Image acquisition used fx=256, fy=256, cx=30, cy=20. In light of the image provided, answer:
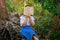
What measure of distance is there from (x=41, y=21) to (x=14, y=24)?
1.10 meters

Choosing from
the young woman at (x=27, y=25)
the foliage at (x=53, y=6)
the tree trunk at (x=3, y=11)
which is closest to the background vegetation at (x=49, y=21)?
the foliage at (x=53, y=6)

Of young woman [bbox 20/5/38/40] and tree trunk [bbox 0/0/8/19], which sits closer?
young woman [bbox 20/5/38/40]

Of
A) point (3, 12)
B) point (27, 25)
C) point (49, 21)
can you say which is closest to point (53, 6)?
point (49, 21)

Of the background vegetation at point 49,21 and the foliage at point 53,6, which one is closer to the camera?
the background vegetation at point 49,21

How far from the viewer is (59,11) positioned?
741 centimetres

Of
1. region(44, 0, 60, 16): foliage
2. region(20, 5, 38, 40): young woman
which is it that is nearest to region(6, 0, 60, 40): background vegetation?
region(44, 0, 60, 16): foliage

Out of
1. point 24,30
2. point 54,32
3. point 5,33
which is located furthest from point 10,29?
point 24,30

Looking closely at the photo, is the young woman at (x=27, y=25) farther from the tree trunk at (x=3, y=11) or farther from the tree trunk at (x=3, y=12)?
the tree trunk at (x=3, y=11)

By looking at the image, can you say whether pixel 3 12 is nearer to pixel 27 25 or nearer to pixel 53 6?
pixel 53 6

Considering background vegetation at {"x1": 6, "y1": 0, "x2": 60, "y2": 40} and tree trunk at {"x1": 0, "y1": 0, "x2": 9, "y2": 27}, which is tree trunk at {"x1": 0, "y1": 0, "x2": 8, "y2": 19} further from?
background vegetation at {"x1": 6, "y1": 0, "x2": 60, "y2": 40}

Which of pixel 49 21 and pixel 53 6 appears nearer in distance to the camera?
pixel 49 21

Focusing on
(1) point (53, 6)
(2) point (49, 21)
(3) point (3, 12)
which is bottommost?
(2) point (49, 21)

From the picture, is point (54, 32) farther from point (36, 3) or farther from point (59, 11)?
point (36, 3)

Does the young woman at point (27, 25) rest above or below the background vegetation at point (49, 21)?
above
